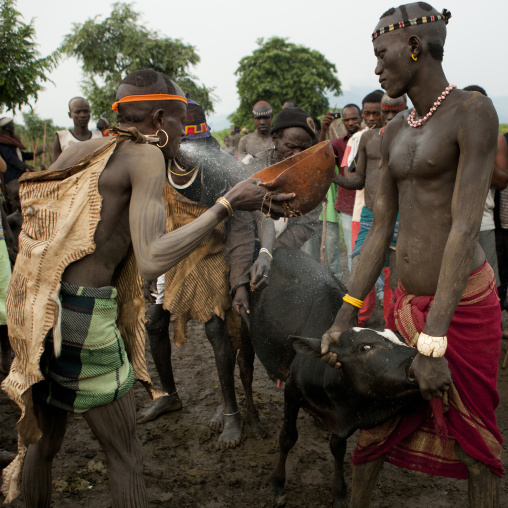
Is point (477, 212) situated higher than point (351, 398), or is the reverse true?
point (477, 212)

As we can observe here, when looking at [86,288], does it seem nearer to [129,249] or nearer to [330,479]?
[129,249]

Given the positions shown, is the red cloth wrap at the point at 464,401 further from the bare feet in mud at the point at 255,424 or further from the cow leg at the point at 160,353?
the cow leg at the point at 160,353

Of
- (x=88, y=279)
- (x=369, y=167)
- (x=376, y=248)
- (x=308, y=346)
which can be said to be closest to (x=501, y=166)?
(x=369, y=167)

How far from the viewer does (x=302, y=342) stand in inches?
88.1

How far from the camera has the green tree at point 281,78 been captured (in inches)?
1115

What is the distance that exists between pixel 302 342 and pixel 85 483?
5.53 feet

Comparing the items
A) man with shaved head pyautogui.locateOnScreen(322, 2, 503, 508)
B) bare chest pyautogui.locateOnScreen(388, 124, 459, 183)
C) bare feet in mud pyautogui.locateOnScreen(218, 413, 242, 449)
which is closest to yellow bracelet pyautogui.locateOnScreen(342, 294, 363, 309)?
man with shaved head pyautogui.locateOnScreen(322, 2, 503, 508)

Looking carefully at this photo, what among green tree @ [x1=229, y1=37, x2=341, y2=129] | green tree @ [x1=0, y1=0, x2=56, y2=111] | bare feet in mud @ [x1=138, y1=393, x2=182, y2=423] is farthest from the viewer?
green tree @ [x1=229, y1=37, x2=341, y2=129]

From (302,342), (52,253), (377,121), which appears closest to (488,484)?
(302,342)

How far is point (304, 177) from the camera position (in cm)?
239

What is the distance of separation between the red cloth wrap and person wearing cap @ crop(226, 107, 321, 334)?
1285 mm

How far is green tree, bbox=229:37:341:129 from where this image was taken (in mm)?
28312

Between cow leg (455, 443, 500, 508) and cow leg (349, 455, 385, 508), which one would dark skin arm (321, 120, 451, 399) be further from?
cow leg (455, 443, 500, 508)

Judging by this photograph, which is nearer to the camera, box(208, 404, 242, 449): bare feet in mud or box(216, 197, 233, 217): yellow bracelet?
box(216, 197, 233, 217): yellow bracelet
